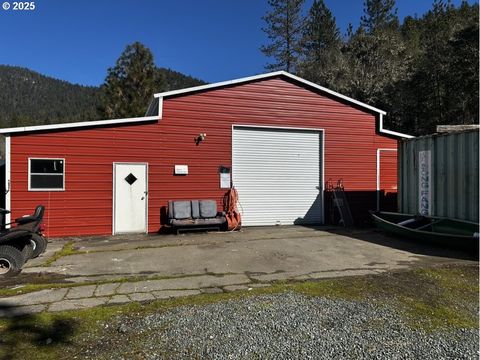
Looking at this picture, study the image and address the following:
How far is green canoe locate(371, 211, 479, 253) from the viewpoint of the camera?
25.9 ft

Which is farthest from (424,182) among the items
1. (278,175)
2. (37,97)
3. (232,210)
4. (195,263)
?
(37,97)

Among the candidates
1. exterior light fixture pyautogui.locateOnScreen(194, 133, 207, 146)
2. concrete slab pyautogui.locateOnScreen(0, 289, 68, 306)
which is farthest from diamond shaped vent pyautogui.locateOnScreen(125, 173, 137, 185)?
concrete slab pyautogui.locateOnScreen(0, 289, 68, 306)

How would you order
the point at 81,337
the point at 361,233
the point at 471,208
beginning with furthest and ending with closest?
the point at 361,233, the point at 471,208, the point at 81,337

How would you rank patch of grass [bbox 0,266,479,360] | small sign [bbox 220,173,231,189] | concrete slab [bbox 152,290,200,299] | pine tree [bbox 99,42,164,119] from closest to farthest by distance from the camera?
patch of grass [bbox 0,266,479,360], concrete slab [bbox 152,290,200,299], small sign [bbox 220,173,231,189], pine tree [bbox 99,42,164,119]

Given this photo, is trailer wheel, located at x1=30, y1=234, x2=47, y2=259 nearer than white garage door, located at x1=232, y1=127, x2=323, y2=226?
Yes

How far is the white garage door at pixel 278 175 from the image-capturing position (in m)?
12.5

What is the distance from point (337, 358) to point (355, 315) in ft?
3.55

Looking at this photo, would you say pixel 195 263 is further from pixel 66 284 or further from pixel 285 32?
pixel 285 32

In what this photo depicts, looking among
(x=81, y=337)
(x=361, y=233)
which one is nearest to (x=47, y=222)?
(x=81, y=337)

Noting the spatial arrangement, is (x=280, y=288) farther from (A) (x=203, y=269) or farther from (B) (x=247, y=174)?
(B) (x=247, y=174)

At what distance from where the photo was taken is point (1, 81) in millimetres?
109188

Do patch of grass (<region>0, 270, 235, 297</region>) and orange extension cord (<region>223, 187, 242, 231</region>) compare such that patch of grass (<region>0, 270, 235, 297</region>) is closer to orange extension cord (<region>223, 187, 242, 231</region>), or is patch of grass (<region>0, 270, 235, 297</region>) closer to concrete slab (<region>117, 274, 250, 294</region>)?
concrete slab (<region>117, 274, 250, 294</region>)

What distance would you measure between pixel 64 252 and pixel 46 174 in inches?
118

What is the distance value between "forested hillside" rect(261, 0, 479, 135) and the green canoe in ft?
56.5
